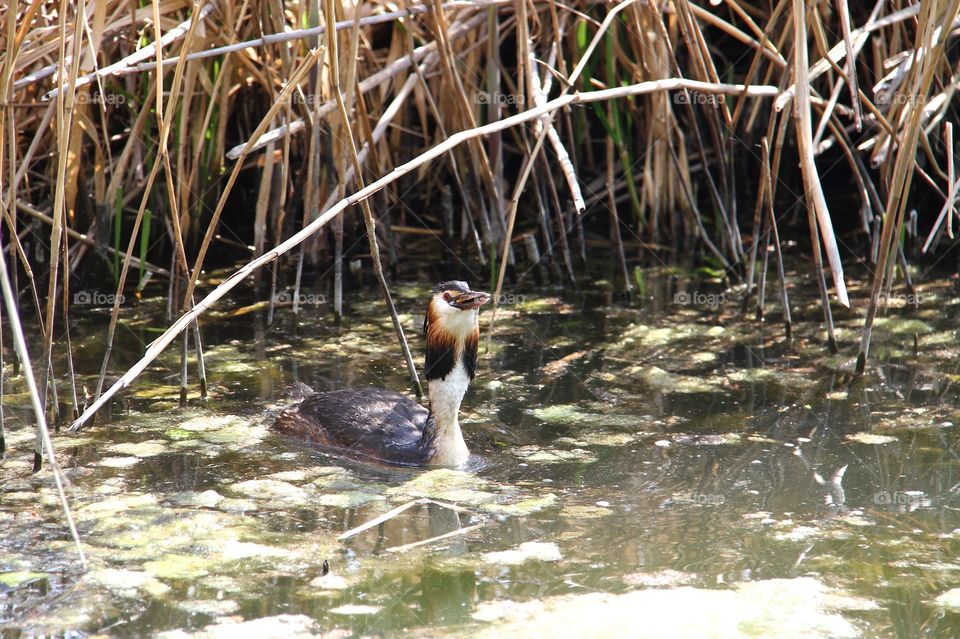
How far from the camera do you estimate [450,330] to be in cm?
446

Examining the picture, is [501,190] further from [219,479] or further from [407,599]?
[407,599]

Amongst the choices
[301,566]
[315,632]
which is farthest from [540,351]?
[315,632]

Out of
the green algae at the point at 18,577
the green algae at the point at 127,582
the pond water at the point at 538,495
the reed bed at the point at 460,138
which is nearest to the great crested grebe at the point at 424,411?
the pond water at the point at 538,495

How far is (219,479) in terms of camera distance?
13.6ft

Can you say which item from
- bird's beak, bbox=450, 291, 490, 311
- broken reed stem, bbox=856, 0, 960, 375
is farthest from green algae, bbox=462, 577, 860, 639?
broken reed stem, bbox=856, 0, 960, 375

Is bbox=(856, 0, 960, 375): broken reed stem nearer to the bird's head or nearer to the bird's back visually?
the bird's head

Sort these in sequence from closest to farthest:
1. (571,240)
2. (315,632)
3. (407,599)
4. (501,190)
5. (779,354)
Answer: (315,632) < (407,599) < (779,354) < (501,190) < (571,240)

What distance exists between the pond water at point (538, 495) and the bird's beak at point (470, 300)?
25.9 inches

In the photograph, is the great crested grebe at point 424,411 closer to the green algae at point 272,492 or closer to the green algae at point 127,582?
the green algae at point 272,492

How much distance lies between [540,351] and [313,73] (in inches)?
75.8

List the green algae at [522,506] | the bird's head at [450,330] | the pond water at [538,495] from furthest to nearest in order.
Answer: the bird's head at [450,330]
the green algae at [522,506]
the pond water at [538,495]

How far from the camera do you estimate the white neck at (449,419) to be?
445cm

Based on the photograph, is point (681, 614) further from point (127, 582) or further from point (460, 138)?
point (460, 138)

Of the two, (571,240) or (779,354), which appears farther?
(571,240)
